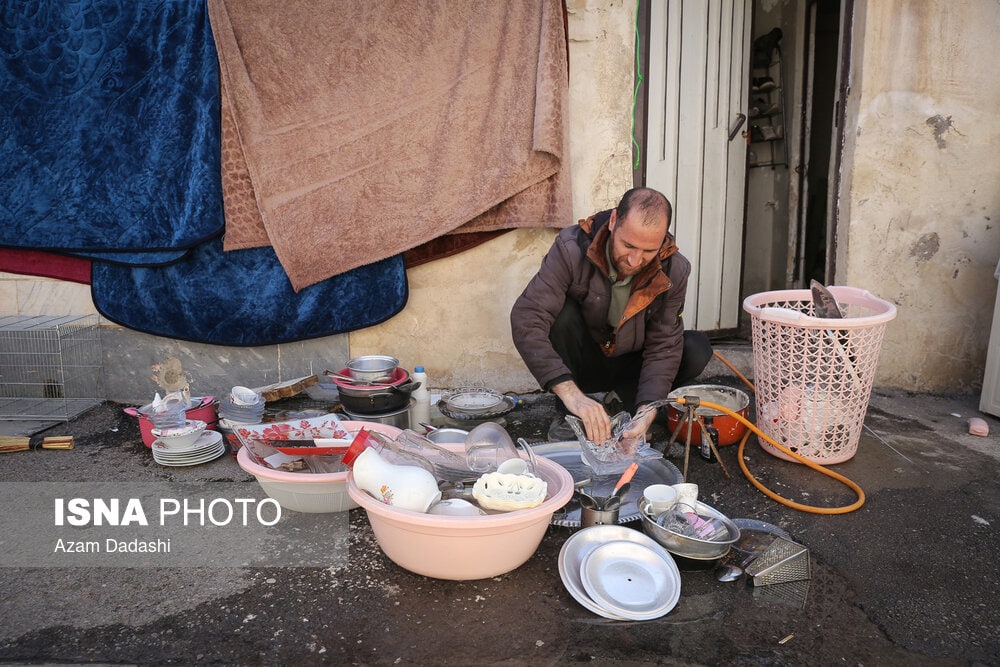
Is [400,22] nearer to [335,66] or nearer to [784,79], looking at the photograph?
[335,66]

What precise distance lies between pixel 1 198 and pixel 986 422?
4.72m

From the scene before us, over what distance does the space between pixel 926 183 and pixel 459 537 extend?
3.13 metres

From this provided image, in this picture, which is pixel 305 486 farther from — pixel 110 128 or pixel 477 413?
pixel 110 128

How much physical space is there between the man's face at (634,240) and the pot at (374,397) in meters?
1.01

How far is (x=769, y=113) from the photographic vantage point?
14.3 feet

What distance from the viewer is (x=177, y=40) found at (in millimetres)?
3020

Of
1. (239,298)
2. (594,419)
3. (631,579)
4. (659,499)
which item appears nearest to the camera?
(631,579)

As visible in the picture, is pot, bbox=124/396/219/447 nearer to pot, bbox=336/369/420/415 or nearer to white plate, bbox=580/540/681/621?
pot, bbox=336/369/420/415

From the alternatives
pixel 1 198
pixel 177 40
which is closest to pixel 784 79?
pixel 177 40

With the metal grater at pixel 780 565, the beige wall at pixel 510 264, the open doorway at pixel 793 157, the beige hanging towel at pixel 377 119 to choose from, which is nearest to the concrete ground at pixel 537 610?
the metal grater at pixel 780 565

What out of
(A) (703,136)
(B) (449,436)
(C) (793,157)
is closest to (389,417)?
(B) (449,436)

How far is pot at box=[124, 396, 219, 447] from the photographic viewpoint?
281 cm

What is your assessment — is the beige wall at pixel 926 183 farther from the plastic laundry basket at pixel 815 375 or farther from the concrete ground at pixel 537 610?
the concrete ground at pixel 537 610

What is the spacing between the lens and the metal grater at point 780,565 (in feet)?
6.04
